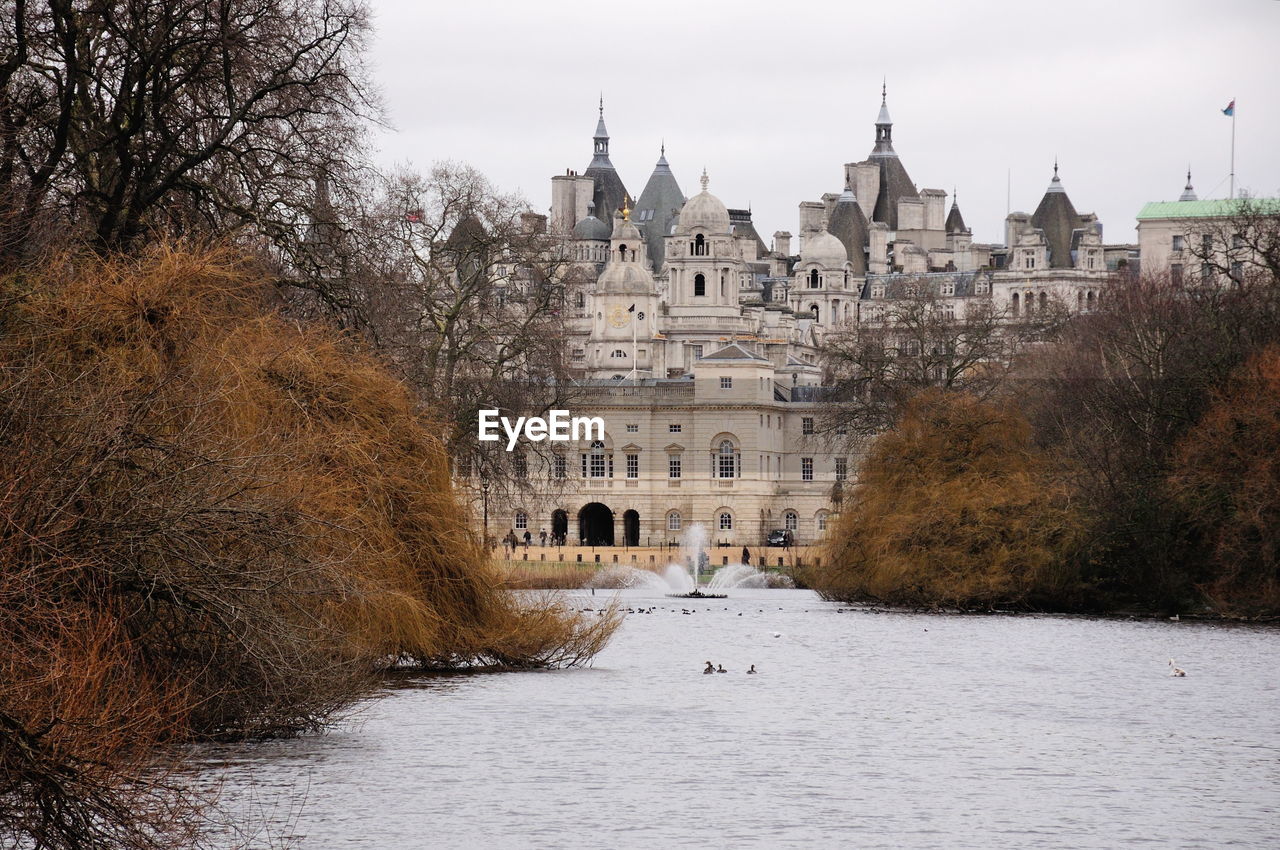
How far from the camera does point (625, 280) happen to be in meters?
146

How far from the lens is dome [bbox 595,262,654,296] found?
14538 centimetres

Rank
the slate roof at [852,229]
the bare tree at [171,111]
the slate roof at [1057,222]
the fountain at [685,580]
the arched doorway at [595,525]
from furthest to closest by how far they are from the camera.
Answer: the slate roof at [852,229]
the slate roof at [1057,222]
the arched doorway at [595,525]
the fountain at [685,580]
the bare tree at [171,111]

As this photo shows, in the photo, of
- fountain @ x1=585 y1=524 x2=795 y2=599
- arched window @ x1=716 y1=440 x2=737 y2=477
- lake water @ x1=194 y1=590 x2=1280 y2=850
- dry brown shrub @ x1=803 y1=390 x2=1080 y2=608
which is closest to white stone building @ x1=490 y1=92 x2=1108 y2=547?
arched window @ x1=716 y1=440 x2=737 y2=477

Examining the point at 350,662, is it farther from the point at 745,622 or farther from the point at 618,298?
the point at 618,298

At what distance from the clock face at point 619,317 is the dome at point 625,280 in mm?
1170

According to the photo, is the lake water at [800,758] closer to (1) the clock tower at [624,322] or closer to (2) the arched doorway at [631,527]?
(2) the arched doorway at [631,527]

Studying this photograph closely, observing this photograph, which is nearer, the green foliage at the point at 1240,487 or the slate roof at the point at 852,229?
the green foliage at the point at 1240,487

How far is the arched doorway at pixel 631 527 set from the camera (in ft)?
379

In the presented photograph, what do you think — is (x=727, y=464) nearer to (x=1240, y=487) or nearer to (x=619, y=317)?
(x=619, y=317)

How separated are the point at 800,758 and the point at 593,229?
155 metres

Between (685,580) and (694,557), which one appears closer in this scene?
(685,580)

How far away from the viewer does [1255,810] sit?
20719 millimetres

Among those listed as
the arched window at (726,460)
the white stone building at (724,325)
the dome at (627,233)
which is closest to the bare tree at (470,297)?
the white stone building at (724,325)

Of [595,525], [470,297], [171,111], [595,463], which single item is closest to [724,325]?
[595,525]
